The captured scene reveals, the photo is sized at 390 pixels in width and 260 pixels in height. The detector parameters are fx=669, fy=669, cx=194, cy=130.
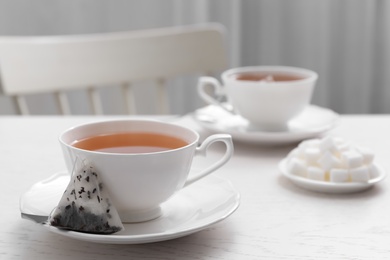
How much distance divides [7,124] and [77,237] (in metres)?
0.59

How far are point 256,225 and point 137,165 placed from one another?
0.49 feet

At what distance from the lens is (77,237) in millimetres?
601

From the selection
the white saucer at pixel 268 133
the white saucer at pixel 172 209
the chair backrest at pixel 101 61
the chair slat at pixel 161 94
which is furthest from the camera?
the chair slat at pixel 161 94

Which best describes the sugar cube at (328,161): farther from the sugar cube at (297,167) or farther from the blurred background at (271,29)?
the blurred background at (271,29)

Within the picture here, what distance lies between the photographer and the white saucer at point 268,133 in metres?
0.98

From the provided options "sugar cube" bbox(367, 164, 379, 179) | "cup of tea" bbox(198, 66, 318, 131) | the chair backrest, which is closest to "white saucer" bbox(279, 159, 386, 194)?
"sugar cube" bbox(367, 164, 379, 179)

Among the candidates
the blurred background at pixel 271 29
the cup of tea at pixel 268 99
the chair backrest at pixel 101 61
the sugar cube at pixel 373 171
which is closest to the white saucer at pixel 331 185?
the sugar cube at pixel 373 171

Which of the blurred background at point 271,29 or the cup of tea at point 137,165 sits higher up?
the cup of tea at point 137,165

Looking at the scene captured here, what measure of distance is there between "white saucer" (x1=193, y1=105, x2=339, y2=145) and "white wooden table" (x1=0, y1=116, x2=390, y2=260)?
0.02 metres

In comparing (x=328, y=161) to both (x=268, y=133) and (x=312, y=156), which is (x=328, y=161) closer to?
(x=312, y=156)

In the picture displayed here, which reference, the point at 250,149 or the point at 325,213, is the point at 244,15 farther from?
the point at 325,213

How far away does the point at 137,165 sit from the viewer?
2.09ft

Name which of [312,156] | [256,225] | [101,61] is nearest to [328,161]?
[312,156]

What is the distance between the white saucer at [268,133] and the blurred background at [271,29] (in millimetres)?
1050
